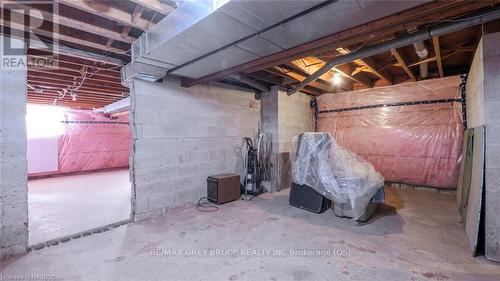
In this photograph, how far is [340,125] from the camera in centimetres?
522

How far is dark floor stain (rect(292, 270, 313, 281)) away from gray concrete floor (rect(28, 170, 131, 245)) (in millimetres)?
2441

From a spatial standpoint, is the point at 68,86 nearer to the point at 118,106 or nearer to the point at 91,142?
the point at 118,106

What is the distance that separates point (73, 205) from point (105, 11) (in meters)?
3.30

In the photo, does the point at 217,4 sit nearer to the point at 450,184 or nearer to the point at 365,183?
the point at 365,183

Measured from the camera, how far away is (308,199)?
3.38 meters

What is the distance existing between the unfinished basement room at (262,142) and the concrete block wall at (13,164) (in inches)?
0.4

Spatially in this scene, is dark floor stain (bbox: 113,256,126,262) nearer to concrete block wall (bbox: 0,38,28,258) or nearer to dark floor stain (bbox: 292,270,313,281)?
concrete block wall (bbox: 0,38,28,258)

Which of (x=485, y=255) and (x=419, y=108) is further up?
(x=419, y=108)

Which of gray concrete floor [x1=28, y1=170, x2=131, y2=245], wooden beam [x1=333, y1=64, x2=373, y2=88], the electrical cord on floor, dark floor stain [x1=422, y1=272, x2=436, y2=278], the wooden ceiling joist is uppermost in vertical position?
wooden beam [x1=333, y1=64, x2=373, y2=88]

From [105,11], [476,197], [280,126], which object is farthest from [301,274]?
[280,126]

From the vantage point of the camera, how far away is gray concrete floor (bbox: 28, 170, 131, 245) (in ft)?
9.18

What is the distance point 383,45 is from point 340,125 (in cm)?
288

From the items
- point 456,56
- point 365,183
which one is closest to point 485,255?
point 365,183

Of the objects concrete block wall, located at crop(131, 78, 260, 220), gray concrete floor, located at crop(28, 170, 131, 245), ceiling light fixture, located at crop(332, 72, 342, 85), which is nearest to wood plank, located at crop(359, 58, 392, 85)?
ceiling light fixture, located at crop(332, 72, 342, 85)
